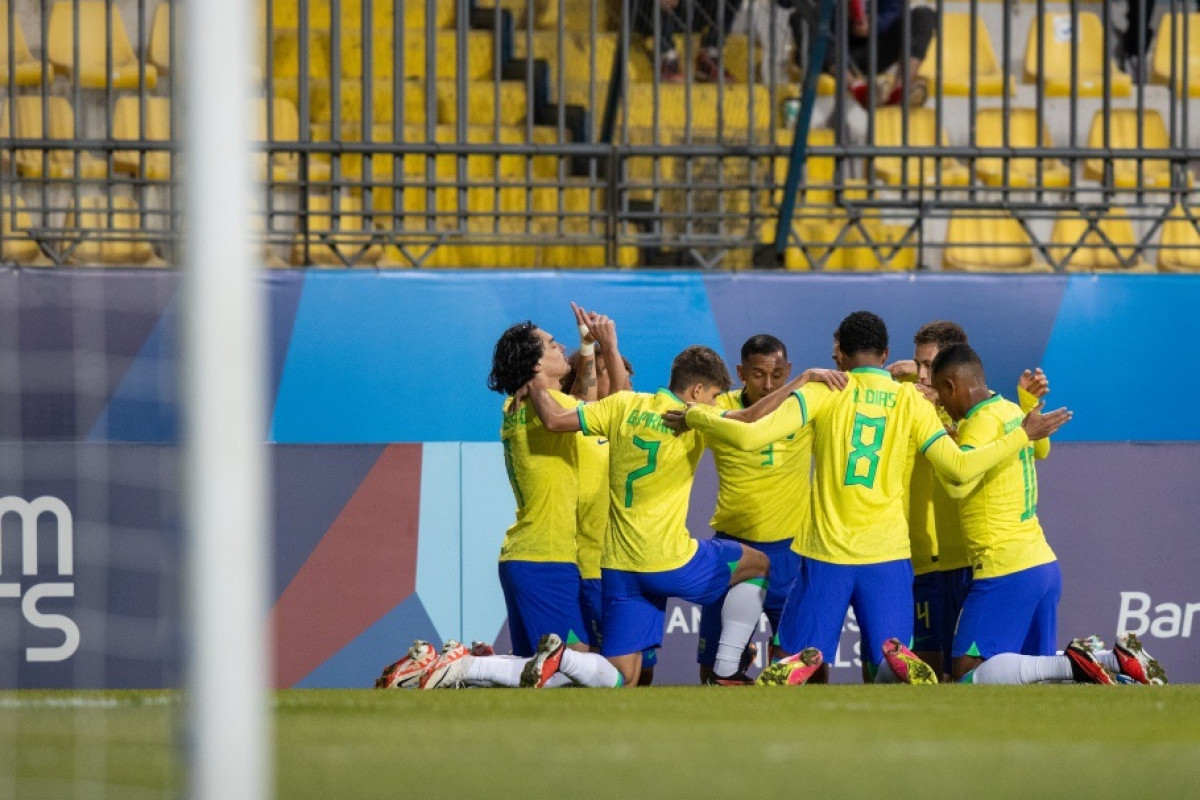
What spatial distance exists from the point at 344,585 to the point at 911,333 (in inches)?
135

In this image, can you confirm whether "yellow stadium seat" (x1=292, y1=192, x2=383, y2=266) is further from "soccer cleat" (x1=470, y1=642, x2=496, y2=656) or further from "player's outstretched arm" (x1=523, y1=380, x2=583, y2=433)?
"soccer cleat" (x1=470, y1=642, x2=496, y2=656)

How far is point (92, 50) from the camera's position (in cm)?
1220

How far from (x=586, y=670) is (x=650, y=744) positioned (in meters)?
2.75

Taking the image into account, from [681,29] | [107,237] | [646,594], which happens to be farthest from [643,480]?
[681,29]

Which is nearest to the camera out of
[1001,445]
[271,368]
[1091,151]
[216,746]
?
[216,746]

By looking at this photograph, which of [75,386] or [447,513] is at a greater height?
[75,386]

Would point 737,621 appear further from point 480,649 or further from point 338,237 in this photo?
point 338,237

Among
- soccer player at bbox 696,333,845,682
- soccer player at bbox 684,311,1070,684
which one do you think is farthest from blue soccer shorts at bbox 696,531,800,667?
soccer player at bbox 684,311,1070,684

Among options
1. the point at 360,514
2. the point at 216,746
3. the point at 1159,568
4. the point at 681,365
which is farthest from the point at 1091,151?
the point at 216,746

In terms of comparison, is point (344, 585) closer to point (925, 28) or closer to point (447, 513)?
point (447, 513)

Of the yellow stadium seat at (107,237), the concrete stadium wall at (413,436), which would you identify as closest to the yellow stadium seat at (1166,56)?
the concrete stadium wall at (413,436)

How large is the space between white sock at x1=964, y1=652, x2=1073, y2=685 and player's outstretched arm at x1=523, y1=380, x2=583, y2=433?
222 centimetres

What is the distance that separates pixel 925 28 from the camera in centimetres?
1305

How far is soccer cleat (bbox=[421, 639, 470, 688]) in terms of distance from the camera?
7.85 metres
